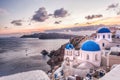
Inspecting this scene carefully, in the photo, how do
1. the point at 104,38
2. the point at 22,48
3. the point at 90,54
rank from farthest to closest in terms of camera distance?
the point at 22,48 → the point at 104,38 → the point at 90,54

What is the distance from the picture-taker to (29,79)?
1.79 feet

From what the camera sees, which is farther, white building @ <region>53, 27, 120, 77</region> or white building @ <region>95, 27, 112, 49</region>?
white building @ <region>95, 27, 112, 49</region>

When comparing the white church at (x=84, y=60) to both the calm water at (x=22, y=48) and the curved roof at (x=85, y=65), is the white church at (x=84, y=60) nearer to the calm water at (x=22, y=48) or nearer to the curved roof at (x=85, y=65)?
the curved roof at (x=85, y=65)

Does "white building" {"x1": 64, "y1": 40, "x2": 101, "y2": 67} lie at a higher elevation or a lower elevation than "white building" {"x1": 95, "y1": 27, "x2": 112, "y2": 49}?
lower

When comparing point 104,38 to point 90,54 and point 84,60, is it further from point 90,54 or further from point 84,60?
point 84,60

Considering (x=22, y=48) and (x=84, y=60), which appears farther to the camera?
(x=22, y=48)

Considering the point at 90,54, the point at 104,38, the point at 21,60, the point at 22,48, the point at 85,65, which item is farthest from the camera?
the point at 22,48

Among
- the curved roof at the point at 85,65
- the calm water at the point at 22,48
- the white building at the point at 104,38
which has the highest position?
the white building at the point at 104,38

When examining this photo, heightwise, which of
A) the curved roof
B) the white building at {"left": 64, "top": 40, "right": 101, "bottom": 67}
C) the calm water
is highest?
the white building at {"left": 64, "top": 40, "right": 101, "bottom": 67}

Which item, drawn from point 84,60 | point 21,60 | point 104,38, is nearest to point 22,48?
point 21,60

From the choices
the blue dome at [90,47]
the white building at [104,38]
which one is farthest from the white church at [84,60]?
the white building at [104,38]

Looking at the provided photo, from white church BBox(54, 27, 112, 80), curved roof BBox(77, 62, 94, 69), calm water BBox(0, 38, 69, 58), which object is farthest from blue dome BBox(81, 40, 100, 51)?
calm water BBox(0, 38, 69, 58)

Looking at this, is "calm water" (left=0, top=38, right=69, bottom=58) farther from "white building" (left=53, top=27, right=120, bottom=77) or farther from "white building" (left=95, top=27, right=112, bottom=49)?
"white building" (left=53, top=27, right=120, bottom=77)

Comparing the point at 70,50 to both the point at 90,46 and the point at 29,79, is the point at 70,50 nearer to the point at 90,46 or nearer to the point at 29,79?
the point at 90,46
